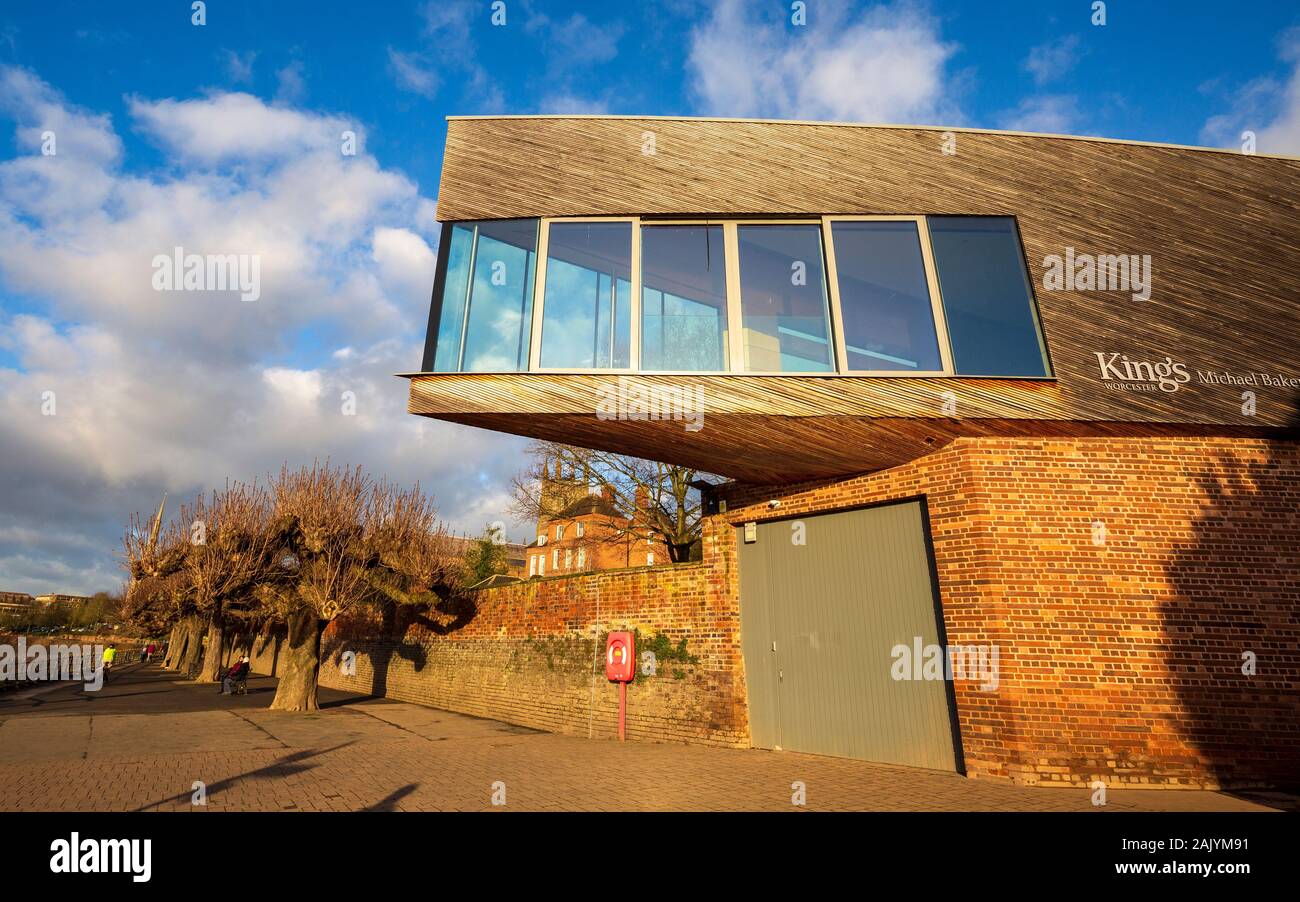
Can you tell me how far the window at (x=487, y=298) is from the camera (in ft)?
28.6

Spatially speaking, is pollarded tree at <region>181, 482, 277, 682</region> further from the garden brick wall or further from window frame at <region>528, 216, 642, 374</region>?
the garden brick wall

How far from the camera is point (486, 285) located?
29.9ft

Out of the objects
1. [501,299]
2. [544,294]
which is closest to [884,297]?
[544,294]

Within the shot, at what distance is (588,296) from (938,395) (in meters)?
4.59

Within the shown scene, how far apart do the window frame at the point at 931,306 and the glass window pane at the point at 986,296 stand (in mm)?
84

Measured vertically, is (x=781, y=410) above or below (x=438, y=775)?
above

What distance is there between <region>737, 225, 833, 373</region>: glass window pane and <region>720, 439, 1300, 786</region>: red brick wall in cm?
221

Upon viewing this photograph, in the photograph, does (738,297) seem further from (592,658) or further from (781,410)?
(592,658)

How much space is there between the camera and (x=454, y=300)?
906 centimetres

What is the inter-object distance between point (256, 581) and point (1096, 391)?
60.1ft

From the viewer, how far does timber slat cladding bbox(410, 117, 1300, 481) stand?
8219mm

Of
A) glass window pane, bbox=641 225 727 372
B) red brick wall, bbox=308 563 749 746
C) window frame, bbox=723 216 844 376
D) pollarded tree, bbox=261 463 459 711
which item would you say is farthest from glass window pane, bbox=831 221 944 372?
pollarded tree, bbox=261 463 459 711
